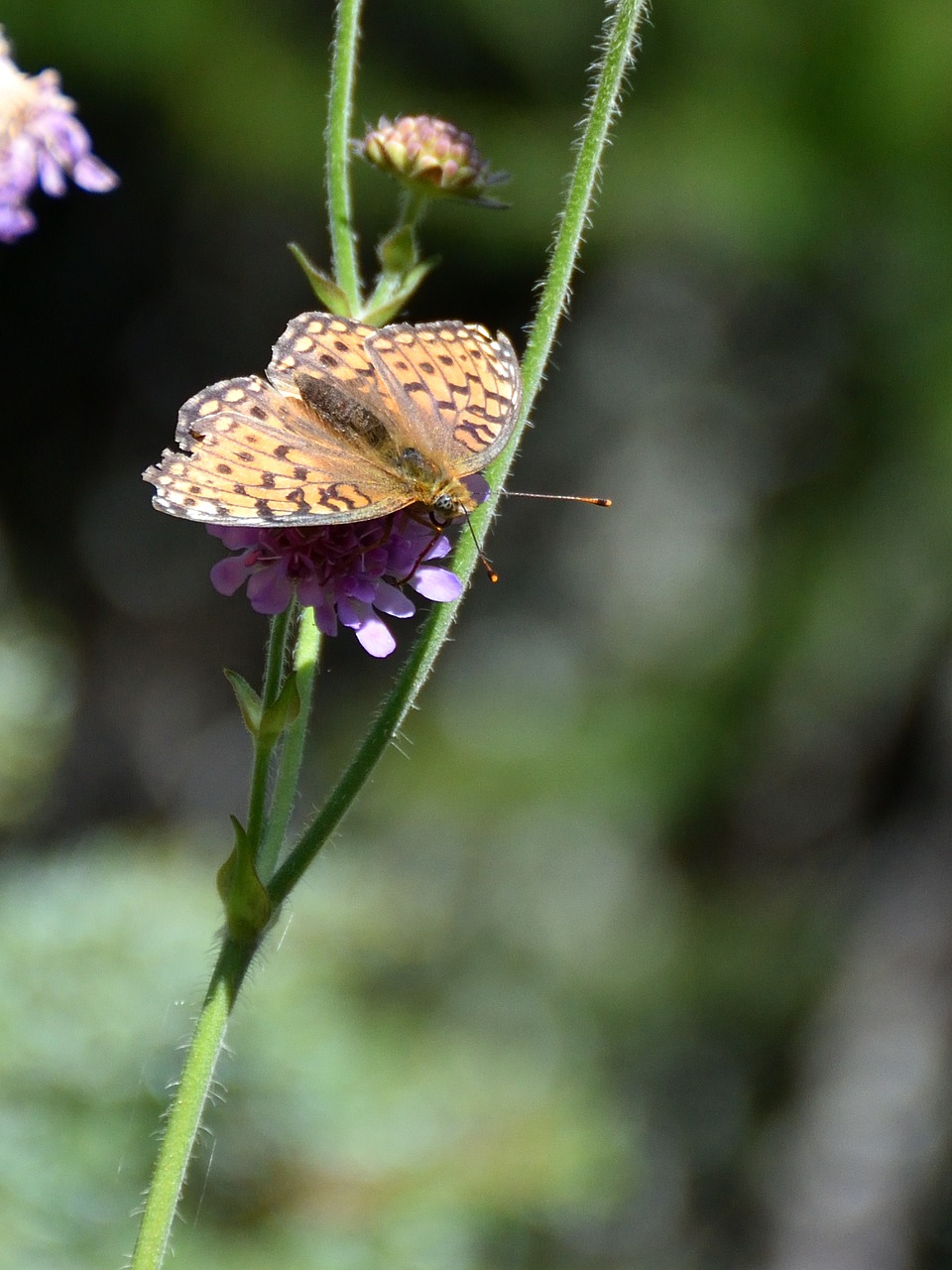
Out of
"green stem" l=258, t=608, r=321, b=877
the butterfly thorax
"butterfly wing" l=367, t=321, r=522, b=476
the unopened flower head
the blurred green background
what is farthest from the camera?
the blurred green background

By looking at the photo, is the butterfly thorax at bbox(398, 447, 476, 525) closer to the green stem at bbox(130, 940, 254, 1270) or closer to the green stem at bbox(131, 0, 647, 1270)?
the green stem at bbox(131, 0, 647, 1270)

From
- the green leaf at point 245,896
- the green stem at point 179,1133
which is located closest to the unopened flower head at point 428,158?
the green leaf at point 245,896

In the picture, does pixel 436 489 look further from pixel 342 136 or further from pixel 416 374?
pixel 342 136

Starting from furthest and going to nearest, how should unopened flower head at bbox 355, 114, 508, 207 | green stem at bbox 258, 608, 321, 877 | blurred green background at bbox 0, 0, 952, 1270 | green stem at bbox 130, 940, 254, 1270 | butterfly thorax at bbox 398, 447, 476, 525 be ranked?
1. blurred green background at bbox 0, 0, 952, 1270
2. unopened flower head at bbox 355, 114, 508, 207
3. butterfly thorax at bbox 398, 447, 476, 525
4. green stem at bbox 258, 608, 321, 877
5. green stem at bbox 130, 940, 254, 1270

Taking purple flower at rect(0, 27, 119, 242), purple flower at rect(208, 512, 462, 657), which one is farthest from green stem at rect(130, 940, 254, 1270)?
purple flower at rect(0, 27, 119, 242)

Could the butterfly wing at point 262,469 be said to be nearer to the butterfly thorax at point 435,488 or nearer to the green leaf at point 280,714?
the butterfly thorax at point 435,488

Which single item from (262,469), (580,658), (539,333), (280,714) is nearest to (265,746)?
(280,714)

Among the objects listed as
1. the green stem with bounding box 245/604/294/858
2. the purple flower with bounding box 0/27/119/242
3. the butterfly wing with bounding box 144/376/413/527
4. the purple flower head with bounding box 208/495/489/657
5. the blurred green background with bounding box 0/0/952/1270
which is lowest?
the blurred green background with bounding box 0/0/952/1270
